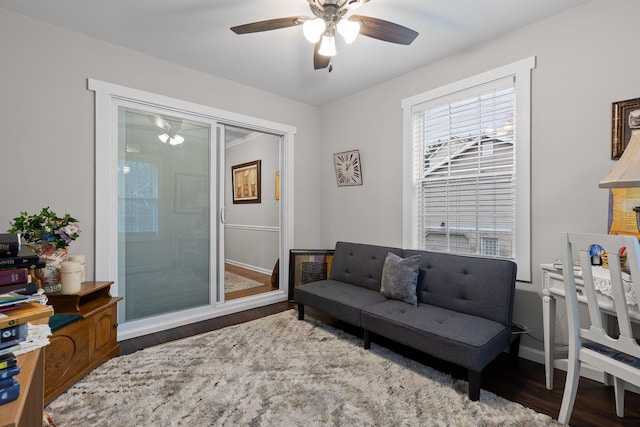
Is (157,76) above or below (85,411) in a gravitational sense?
above

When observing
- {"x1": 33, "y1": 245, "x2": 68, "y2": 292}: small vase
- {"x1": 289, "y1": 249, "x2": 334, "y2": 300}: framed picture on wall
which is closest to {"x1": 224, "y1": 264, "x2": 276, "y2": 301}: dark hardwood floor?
{"x1": 289, "y1": 249, "x2": 334, "y2": 300}: framed picture on wall

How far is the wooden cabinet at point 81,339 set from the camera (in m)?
1.86

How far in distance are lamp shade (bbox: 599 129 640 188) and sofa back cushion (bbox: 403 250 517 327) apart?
85 cm

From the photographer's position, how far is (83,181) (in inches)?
101

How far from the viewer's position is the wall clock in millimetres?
3727

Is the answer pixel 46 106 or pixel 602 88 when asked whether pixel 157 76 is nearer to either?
pixel 46 106

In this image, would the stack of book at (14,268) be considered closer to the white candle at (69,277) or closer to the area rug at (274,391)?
the area rug at (274,391)

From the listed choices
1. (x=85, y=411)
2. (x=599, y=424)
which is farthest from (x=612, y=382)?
(x=85, y=411)

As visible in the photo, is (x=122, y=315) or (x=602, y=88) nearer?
(x=602, y=88)

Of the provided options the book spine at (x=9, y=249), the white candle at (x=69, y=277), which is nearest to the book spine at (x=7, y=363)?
the book spine at (x=9, y=249)

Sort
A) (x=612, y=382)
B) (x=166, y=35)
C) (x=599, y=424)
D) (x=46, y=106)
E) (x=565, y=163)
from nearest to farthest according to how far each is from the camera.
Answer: (x=599, y=424), (x=612, y=382), (x=565, y=163), (x=46, y=106), (x=166, y=35)

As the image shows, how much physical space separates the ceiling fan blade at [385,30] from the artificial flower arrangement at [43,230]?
2386 mm

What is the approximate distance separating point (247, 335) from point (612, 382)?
2680mm

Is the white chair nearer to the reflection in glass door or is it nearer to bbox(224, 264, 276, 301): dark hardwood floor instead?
the reflection in glass door
